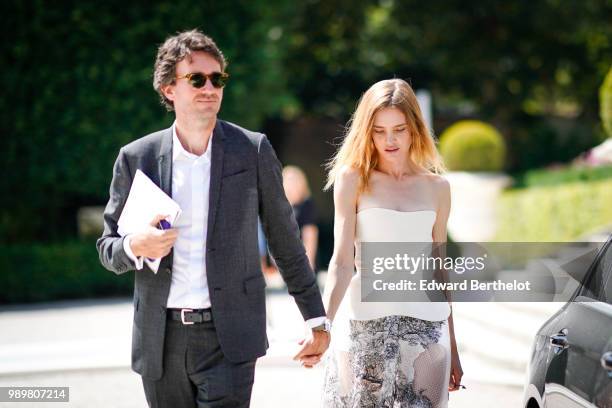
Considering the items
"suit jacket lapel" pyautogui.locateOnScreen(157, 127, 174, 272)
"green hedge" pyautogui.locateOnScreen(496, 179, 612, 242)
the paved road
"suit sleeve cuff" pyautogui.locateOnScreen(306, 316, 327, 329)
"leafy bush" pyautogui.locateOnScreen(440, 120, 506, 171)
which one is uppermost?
"suit jacket lapel" pyautogui.locateOnScreen(157, 127, 174, 272)

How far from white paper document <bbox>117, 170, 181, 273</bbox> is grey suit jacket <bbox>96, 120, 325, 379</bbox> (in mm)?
70

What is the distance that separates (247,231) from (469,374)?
562 cm

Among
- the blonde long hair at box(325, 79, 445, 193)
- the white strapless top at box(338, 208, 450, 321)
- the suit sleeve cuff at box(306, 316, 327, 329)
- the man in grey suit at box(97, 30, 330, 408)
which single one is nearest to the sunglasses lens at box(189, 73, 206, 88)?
the man in grey suit at box(97, 30, 330, 408)

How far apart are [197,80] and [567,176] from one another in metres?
13.4

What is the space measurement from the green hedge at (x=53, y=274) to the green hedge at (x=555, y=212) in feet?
24.0

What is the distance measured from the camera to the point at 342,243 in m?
4.05

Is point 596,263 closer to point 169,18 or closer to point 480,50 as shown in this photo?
point 169,18

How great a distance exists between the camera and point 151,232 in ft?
11.5

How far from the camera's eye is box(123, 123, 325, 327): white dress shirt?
3.65m

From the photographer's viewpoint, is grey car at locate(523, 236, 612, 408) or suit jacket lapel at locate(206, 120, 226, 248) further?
suit jacket lapel at locate(206, 120, 226, 248)

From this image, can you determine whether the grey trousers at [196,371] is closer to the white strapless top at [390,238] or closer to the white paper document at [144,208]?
the white paper document at [144,208]

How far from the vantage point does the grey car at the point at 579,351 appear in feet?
10.4

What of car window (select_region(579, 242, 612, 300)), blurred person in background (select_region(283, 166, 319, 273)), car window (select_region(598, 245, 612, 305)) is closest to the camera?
car window (select_region(598, 245, 612, 305))

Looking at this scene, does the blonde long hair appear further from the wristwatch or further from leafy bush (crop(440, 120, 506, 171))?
leafy bush (crop(440, 120, 506, 171))
